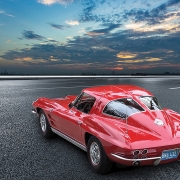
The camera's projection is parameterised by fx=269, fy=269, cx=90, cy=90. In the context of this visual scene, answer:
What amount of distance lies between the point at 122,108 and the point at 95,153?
0.86 meters

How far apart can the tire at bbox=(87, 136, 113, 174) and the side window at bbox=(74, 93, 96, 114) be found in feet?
2.73

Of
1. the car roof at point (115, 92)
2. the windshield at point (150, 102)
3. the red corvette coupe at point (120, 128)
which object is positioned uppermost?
the car roof at point (115, 92)

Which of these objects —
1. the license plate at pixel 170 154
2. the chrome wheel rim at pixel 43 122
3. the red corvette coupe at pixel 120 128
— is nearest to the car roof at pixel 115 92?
the red corvette coupe at pixel 120 128

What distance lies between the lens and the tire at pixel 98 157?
393 centimetres

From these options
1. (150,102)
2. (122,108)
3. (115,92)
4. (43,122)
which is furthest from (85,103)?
(43,122)

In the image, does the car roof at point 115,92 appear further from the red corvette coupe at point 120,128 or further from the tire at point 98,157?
the tire at point 98,157

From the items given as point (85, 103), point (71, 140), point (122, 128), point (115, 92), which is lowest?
point (71, 140)

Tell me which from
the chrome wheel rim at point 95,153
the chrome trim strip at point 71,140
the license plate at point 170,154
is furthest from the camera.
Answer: the chrome trim strip at point 71,140

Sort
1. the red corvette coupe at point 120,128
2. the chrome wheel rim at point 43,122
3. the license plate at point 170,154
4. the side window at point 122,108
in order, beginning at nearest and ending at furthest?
the red corvette coupe at point 120,128
the license plate at point 170,154
the side window at point 122,108
the chrome wheel rim at point 43,122

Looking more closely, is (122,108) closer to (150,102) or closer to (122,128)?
(122,128)

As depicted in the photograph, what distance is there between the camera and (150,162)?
376 cm

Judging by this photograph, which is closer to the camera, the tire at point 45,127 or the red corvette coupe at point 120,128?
the red corvette coupe at point 120,128

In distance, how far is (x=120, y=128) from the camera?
405cm

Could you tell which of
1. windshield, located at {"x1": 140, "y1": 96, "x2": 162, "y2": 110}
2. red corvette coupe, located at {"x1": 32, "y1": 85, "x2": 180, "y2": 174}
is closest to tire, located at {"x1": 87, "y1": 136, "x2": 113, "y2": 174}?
red corvette coupe, located at {"x1": 32, "y1": 85, "x2": 180, "y2": 174}
